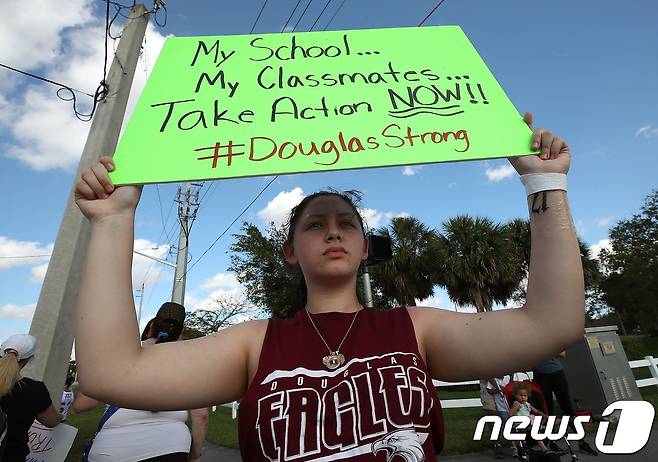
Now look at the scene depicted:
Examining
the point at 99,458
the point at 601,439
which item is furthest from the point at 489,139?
the point at 601,439

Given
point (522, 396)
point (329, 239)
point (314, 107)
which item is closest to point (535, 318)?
point (329, 239)

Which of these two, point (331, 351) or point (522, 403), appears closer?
point (331, 351)

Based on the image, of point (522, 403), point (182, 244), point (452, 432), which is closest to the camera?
point (522, 403)

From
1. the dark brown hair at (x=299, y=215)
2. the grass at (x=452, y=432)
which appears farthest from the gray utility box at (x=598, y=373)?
the dark brown hair at (x=299, y=215)

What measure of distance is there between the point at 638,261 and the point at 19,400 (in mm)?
34935

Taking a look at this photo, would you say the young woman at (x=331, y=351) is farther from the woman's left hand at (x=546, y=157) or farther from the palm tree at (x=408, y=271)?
the palm tree at (x=408, y=271)

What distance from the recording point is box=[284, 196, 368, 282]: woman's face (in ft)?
4.04

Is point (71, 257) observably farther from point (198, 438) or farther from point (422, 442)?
point (422, 442)

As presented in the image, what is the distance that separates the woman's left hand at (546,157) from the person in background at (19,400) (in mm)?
3328

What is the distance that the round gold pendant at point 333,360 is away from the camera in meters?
1.01

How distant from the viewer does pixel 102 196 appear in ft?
3.60

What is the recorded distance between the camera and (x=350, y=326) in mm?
1128

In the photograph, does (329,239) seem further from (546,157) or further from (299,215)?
(546,157)

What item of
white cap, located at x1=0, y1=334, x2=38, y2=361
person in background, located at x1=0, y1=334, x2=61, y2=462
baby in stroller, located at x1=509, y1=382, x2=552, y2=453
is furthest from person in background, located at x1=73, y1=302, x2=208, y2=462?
baby in stroller, located at x1=509, y1=382, x2=552, y2=453
